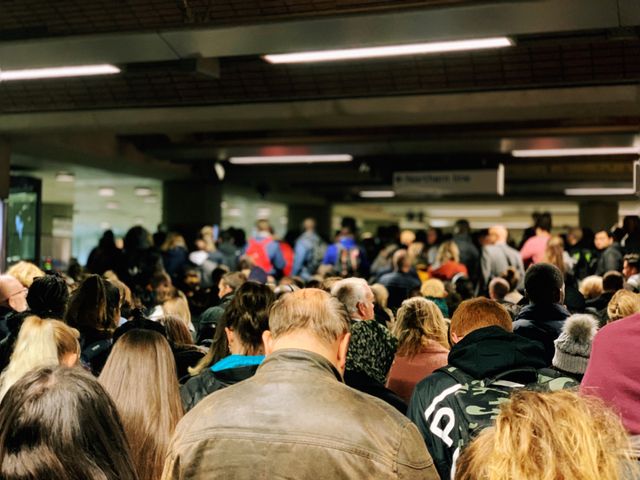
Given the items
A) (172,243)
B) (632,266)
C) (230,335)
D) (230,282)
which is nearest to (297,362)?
(230,335)

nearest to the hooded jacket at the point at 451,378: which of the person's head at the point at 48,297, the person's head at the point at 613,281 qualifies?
the person's head at the point at 48,297

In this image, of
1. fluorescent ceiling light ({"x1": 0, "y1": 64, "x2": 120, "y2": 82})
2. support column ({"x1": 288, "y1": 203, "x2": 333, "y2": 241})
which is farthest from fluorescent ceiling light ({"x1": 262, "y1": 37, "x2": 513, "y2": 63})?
support column ({"x1": 288, "y1": 203, "x2": 333, "y2": 241})

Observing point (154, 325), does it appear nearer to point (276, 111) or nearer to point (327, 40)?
point (327, 40)

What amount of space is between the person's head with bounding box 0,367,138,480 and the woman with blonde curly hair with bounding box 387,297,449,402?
127 inches

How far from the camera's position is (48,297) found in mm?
5531

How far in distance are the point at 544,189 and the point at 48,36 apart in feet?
44.1

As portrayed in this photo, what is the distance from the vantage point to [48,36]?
24.8ft

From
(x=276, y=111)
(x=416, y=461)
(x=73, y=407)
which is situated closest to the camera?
(x=73, y=407)

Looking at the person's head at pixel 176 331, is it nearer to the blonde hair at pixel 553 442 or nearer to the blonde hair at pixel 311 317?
the blonde hair at pixel 311 317

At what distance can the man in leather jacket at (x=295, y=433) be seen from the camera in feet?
7.66

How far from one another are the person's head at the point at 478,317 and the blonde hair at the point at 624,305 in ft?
2.93

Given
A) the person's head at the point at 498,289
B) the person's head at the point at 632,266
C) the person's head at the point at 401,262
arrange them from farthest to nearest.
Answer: the person's head at the point at 401,262 → the person's head at the point at 632,266 → the person's head at the point at 498,289

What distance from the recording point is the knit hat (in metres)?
4.35

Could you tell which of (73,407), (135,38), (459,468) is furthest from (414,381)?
(135,38)
